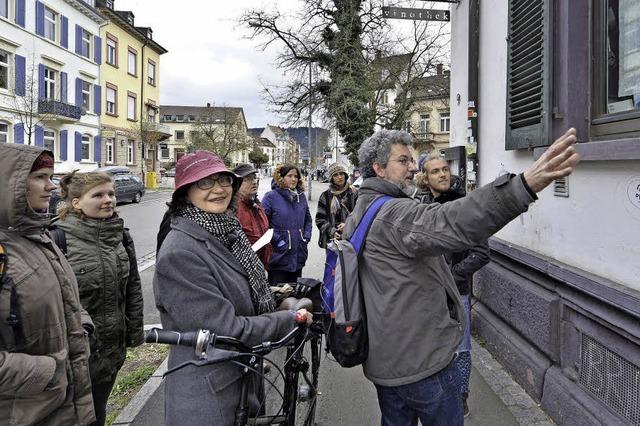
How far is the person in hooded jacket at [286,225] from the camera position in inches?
201

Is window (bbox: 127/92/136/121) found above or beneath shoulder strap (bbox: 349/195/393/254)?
above

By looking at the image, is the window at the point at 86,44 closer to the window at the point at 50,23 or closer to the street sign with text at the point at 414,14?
the window at the point at 50,23

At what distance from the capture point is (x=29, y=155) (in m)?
1.85

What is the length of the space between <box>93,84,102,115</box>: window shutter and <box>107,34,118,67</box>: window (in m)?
3.14

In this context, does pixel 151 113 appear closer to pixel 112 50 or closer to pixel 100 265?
pixel 112 50

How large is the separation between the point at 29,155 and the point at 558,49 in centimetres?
333

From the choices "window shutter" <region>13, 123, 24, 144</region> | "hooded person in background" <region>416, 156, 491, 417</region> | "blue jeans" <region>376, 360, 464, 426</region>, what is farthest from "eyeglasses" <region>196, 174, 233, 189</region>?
"window shutter" <region>13, 123, 24, 144</region>

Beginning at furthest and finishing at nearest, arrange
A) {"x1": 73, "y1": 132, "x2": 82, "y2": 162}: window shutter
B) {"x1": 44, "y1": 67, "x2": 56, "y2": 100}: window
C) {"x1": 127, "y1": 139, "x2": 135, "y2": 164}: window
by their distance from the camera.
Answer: {"x1": 127, "y1": 139, "x2": 135, "y2": 164}: window < {"x1": 73, "y1": 132, "x2": 82, "y2": 162}: window shutter < {"x1": 44, "y1": 67, "x2": 56, "y2": 100}: window

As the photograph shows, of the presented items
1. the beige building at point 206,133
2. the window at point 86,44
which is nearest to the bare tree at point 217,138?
the beige building at point 206,133

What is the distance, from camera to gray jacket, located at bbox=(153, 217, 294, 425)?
72.9 inches

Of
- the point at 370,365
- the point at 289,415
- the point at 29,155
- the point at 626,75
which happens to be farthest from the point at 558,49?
the point at 29,155

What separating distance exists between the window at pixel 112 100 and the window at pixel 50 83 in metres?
6.02

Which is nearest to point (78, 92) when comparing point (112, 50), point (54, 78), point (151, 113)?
point (54, 78)

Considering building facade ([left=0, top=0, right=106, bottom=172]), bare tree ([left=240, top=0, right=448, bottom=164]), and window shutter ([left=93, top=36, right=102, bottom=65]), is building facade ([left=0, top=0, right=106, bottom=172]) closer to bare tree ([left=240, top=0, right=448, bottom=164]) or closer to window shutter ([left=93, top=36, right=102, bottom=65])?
window shutter ([left=93, top=36, right=102, bottom=65])
